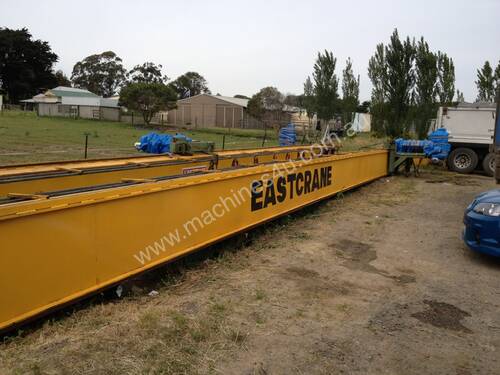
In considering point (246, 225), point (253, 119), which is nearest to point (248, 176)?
point (246, 225)

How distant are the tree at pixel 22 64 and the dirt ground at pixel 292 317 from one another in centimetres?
8353

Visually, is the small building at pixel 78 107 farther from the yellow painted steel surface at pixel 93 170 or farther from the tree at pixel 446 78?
the yellow painted steel surface at pixel 93 170

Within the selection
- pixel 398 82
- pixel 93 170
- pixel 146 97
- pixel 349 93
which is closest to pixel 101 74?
pixel 146 97

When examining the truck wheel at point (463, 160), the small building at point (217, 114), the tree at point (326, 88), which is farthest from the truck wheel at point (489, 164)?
the small building at point (217, 114)

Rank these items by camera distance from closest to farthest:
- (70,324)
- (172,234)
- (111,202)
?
(70,324) < (111,202) < (172,234)

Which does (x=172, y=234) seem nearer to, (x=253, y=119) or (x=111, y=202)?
(x=111, y=202)

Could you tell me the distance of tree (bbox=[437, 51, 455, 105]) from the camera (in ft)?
91.4

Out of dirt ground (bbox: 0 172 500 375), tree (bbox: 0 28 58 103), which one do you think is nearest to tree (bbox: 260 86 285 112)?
dirt ground (bbox: 0 172 500 375)

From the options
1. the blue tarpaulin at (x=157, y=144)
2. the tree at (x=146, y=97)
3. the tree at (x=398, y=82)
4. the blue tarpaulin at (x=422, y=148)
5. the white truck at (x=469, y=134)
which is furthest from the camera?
the tree at (x=146, y=97)

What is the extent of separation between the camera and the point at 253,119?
2126 inches

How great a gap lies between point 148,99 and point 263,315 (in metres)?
42.3

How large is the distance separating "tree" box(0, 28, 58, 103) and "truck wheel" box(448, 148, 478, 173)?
7876 cm

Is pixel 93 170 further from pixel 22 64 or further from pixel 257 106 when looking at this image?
pixel 22 64

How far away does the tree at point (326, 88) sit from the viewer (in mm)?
35844
